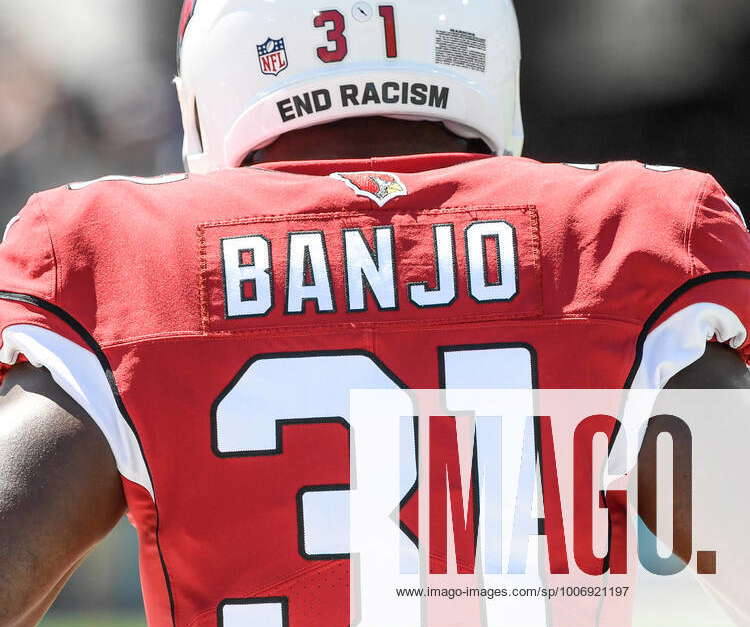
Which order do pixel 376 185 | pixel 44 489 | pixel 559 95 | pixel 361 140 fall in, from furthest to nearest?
pixel 559 95, pixel 361 140, pixel 376 185, pixel 44 489

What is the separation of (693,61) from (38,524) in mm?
4800

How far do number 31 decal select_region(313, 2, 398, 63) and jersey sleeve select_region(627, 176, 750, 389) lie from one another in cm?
55

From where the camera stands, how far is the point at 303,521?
1180 millimetres

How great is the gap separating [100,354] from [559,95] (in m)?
4.50

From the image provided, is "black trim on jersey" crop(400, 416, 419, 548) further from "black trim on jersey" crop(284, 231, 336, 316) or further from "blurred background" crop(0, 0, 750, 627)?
"blurred background" crop(0, 0, 750, 627)

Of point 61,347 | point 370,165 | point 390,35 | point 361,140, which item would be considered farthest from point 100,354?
point 390,35

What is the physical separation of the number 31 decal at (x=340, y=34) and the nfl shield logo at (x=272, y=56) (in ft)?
0.17

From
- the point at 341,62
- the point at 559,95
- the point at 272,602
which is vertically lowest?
the point at 272,602

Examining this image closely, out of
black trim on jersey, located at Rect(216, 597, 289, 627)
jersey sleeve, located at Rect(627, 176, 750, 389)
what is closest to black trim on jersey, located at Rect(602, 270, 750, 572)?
jersey sleeve, located at Rect(627, 176, 750, 389)

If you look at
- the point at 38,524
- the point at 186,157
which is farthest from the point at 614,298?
the point at 186,157

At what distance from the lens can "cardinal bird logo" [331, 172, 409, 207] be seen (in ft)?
4.06

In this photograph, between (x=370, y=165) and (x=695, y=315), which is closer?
(x=695, y=315)

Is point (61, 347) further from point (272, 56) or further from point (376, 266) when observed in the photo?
point (272, 56)

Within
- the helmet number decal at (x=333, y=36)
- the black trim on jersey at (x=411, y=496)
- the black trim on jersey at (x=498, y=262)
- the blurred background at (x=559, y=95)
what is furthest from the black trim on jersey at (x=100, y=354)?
the blurred background at (x=559, y=95)
